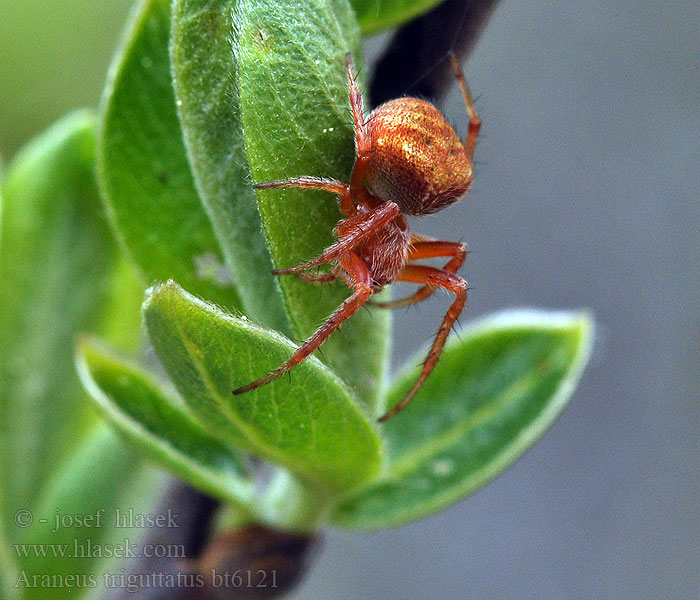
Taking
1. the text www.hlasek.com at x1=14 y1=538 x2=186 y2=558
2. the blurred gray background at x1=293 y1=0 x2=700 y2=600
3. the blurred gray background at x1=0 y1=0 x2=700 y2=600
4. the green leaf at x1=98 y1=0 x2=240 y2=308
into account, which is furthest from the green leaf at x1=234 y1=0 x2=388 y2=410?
the blurred gray background at x1=293 y1=0 x2=700 y2=600

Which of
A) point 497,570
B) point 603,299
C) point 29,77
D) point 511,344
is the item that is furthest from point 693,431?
point 29,77

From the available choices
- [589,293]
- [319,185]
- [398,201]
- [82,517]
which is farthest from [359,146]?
[589,293]

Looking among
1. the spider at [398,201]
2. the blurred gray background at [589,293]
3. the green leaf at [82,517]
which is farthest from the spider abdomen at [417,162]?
the blurred gray background at [589,293]

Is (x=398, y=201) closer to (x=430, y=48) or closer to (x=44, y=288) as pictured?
(x=430, y=48)

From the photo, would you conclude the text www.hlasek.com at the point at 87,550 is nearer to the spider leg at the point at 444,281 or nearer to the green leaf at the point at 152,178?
the green leaf at the point at 152,178

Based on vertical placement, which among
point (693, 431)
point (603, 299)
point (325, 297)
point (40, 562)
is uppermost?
point (325, 297)

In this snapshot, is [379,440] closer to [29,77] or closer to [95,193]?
[95,193]

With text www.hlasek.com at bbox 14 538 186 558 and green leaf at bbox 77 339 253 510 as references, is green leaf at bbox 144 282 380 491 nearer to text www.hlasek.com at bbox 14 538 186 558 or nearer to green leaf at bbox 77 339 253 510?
green leaf at bbox 77 339 253 510
